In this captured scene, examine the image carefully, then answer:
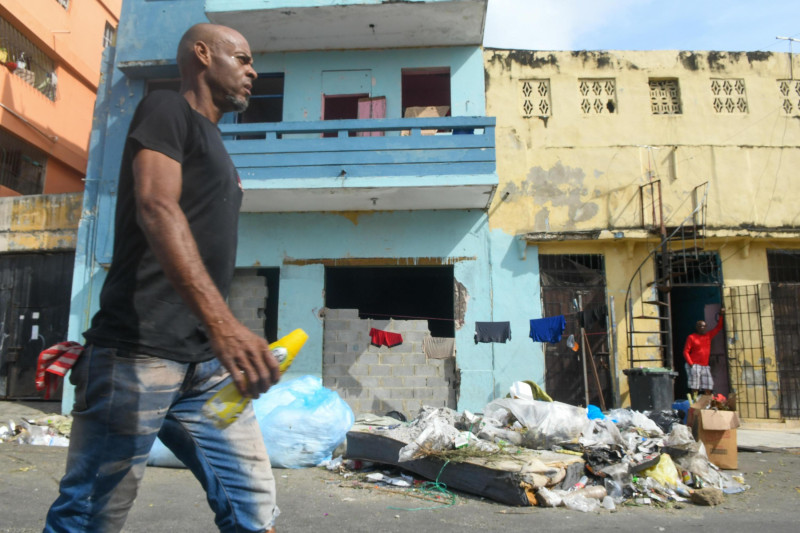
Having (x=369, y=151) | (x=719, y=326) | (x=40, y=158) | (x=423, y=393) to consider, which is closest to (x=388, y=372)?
(x=423, y=393)

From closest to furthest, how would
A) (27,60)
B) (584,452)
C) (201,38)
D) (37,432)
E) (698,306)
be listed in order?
(201,38) < (584,452) < (37,432) < (698,306) < (27,60)

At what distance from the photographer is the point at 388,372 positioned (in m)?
8.89

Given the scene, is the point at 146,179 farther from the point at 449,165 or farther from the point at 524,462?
the point at 449,165

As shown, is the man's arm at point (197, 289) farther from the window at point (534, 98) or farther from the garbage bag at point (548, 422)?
the window at point (534, 98)

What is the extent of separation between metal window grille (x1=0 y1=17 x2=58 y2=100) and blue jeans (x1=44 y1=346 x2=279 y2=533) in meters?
14.3

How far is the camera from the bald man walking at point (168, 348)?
1.36 m

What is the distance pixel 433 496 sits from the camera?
181 inches

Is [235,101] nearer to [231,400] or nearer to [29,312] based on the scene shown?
[231,400]

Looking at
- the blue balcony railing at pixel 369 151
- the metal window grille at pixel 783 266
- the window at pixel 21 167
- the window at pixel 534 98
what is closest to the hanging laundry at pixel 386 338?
the blue balcony railing at pixel 369 151

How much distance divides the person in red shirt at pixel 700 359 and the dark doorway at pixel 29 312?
1087 cm

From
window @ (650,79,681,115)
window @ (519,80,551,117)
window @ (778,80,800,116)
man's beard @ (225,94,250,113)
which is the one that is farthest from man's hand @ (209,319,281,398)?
window @ (778,80,800,116)

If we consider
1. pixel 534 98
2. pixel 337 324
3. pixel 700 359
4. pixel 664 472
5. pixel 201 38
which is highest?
pixel 534 98

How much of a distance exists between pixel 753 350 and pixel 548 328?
368cm

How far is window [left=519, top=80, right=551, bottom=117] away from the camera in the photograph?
9.91 meters
